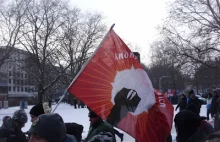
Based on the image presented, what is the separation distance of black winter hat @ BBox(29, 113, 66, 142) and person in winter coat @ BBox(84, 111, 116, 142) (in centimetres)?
74

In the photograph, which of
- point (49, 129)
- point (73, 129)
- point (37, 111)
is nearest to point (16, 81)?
point (73, 129)

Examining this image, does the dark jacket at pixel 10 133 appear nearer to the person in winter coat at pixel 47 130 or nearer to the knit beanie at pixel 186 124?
the knit beanie at pixel 186 124

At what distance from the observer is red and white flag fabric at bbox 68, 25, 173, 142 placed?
4.22 meters

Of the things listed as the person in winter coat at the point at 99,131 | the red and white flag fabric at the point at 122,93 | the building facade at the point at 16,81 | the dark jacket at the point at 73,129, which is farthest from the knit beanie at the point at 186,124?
the building facade at the point at 16,81

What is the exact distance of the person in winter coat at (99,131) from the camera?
342 cm

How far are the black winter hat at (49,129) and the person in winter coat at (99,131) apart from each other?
741 mm

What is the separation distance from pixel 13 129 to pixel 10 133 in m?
0.07

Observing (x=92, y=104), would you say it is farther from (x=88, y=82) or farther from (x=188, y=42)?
(x=188, y=42)

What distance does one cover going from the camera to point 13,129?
5051mm

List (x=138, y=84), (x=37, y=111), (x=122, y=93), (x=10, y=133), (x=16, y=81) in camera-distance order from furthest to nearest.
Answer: (x=16, y=81)
(x=10, y=133)
(x=37, y=111)
(x=138, y=84)
(x=122, y=93)

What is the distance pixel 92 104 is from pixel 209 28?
2943 centimetres

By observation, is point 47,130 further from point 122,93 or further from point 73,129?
point 73,129

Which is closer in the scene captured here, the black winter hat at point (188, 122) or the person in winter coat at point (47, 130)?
the person in winter coat at point (47, 130)

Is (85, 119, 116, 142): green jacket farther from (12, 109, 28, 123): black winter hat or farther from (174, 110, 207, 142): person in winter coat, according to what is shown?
(12, 109, 28, 123): black winter hat
